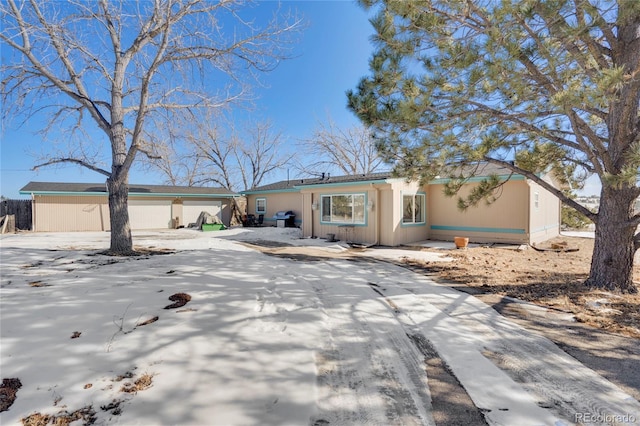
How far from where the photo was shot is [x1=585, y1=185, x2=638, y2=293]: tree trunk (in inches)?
193

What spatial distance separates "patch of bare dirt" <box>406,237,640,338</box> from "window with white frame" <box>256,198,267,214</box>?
13.3 metres

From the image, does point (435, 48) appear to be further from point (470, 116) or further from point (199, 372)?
point (199, 372)

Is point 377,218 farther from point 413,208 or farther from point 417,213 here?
point 417,213

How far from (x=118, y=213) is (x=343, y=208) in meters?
7.42

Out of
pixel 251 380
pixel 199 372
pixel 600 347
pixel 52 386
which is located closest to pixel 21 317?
pixel 52 386

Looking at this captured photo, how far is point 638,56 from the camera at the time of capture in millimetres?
4477

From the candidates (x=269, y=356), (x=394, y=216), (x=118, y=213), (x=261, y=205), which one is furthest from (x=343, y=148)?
(x=269, y=356)

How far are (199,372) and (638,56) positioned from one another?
709cm

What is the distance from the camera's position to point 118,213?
816cm

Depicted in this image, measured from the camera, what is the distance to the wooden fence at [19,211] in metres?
16.0

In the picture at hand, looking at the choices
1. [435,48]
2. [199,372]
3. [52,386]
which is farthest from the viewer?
[435,48]

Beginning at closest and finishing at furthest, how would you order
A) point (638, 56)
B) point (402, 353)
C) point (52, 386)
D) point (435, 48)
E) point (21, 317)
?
point (52, 386) → point (402, 353) → point (21, 317) → point (638, 56) → point (435, 48)

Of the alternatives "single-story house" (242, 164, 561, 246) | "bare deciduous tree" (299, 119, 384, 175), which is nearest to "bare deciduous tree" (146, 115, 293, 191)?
"bare deciduous tree" (299, 119, 384, 175)

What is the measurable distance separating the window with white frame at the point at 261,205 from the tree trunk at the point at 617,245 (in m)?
17.0
